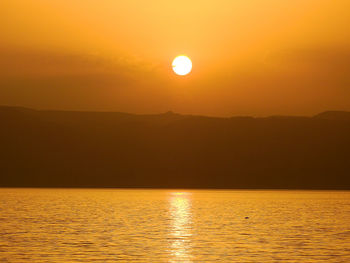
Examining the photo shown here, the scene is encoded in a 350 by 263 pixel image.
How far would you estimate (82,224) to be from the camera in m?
82.3

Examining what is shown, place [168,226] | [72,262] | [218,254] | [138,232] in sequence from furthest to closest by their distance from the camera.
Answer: [168,226] → [138,232] → [218,254] → [72,262]

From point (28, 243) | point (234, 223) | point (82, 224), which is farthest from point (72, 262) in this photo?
point (234, 223)

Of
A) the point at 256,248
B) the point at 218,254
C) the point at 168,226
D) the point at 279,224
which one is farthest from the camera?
the point at 279,224

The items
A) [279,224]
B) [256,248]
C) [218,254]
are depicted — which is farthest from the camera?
[279,224]

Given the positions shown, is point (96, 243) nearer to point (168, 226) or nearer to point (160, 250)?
point (160, 250)

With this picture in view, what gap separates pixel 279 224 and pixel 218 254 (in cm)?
3685

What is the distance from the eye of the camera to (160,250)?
178 feet

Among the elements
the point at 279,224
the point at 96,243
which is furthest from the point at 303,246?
the point at 279,224

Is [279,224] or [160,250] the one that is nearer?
[160,250]

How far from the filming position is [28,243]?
58812 mm

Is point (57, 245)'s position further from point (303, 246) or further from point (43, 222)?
point (43, 222)

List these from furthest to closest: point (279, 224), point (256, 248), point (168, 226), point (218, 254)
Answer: point (279, 224) → point (168, 226) → point (256, 248) → point (218, 254)

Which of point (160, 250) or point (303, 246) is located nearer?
point (160, 250)

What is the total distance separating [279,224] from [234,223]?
568 centimetres
